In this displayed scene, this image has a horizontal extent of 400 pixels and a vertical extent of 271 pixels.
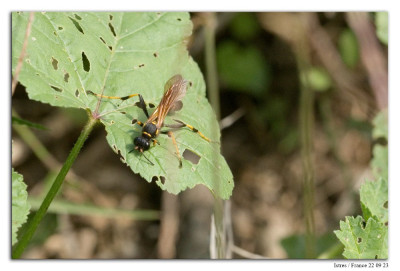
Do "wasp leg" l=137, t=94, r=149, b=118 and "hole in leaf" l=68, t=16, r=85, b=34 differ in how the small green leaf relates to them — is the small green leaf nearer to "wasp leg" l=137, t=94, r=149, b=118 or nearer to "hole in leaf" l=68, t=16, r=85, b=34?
"wasp leg" l=137, t=94, r=149, b=118

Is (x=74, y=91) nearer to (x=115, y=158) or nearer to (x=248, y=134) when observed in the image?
(x=115, y=158)

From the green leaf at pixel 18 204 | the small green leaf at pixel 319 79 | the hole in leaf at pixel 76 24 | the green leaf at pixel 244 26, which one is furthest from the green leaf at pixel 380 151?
the green leaf at pixel 18 204

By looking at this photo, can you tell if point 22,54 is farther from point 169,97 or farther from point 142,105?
point 169,97

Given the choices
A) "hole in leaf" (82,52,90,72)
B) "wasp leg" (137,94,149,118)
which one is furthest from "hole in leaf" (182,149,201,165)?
"hole in leaf" (82,52,90,72)

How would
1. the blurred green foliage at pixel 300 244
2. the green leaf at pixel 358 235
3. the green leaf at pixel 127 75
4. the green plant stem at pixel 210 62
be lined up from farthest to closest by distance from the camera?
1. the blurred green foliage at pixel 300 244
2. the green plant stem at pixel 210 62
3. the green leaf at pixel 358 235
4. the green leaf at pixel 127 75

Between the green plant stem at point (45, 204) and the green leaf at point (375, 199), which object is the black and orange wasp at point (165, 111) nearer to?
the green plant stem at point (45, 204)

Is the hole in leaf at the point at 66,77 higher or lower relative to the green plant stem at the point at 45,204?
higher

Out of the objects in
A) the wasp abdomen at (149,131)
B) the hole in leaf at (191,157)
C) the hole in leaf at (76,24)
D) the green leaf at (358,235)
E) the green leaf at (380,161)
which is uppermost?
the hole in leaf at (76,24)
